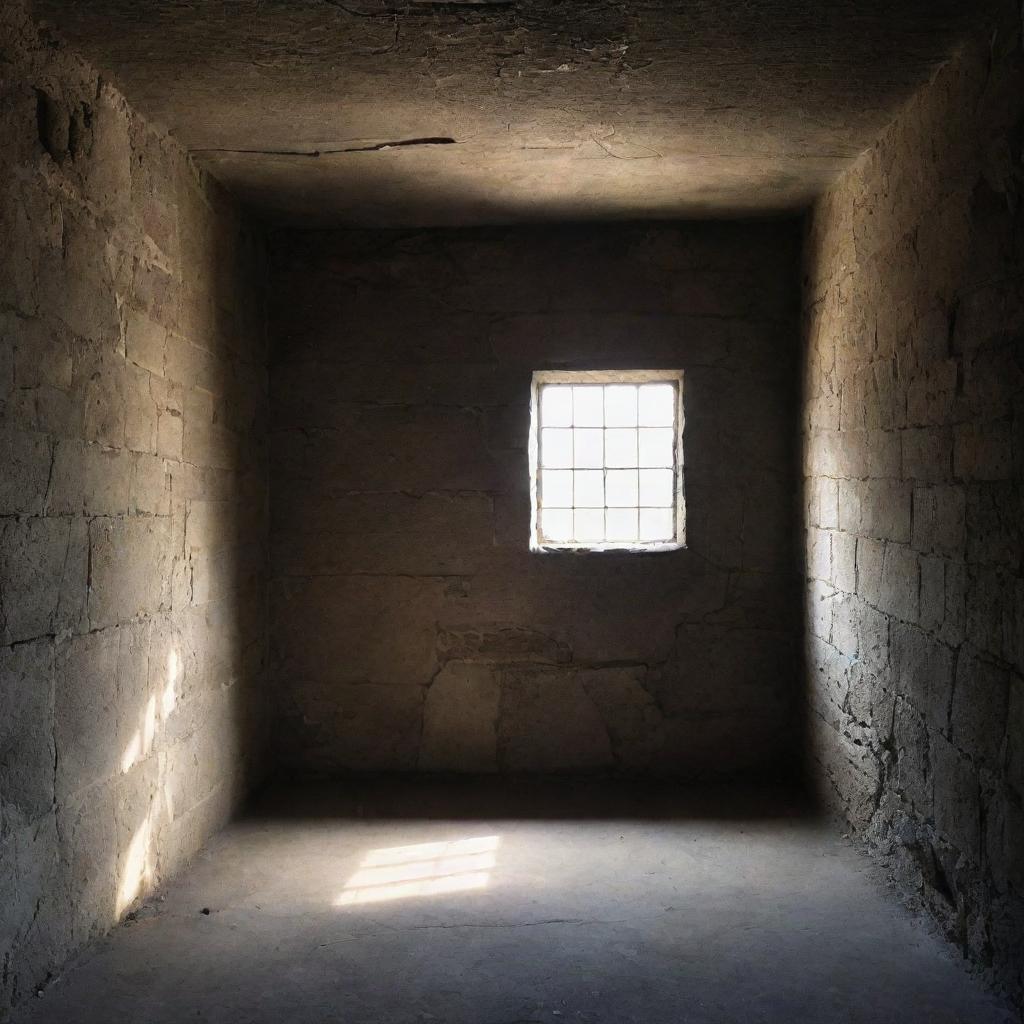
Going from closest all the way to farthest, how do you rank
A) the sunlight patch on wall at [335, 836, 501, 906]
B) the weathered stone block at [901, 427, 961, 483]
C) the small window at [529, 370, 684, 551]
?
the weathered stone block at [901, 427, 961, 483], the sunlight patch on wall at [335, 836, 501, 906], the small window at [529, 370, 684, 551]

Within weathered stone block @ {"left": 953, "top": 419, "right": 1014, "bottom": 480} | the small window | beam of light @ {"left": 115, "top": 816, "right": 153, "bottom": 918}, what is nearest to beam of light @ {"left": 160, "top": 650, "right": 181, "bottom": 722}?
beam of light @ {"left": 115, "top": 816, "right": 153, "bottom": 918}

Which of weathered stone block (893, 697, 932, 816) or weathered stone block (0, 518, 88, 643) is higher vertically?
weathered stone block (0, 518, 88, 643)

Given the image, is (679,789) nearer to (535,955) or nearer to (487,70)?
(535,955)

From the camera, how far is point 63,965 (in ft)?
8.70

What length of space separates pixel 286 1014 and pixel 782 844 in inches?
78.8

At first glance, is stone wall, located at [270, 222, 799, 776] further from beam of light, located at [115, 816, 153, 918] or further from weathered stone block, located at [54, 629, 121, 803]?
weathered stone block, located at [54, 629, 121, 803]

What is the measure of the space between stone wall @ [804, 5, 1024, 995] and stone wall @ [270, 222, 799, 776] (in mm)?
504

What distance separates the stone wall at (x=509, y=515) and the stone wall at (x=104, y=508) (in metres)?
0.51

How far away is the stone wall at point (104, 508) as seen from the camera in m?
2.46

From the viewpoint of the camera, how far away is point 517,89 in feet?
9.66

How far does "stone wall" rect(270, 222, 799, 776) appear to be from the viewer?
444 centimetres

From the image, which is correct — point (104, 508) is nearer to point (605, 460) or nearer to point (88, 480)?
point (88, 480)

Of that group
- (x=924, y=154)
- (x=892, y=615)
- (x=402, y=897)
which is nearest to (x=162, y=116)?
(x=924, y=154)

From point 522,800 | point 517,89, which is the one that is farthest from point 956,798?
point 517,89
